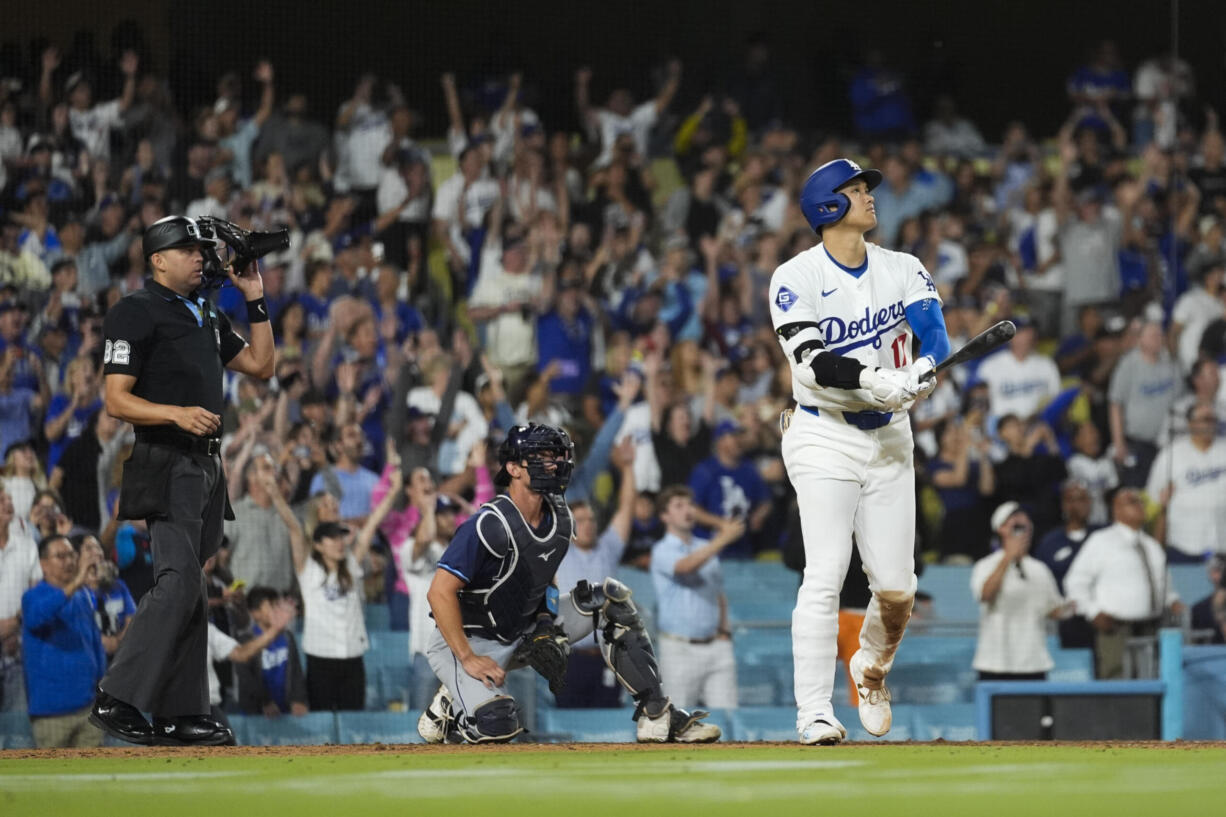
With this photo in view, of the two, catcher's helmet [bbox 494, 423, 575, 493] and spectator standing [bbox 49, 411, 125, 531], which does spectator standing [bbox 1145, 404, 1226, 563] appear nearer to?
catcher's helmet [bbox 494, 423, 575, 493]

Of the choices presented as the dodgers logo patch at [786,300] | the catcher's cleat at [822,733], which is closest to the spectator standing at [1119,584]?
the catcher's cleat at [822,733]

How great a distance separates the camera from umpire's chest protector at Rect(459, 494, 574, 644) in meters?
5.19

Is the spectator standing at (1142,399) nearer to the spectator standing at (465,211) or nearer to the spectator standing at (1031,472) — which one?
the spectator standing at (1031,472)

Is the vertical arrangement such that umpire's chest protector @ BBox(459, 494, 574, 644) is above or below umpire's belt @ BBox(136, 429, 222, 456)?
below

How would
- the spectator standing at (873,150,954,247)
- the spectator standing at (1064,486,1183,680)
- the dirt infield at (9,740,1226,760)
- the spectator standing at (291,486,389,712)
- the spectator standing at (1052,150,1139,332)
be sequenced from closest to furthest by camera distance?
1. the dirt infield at (9,740,1226,760)
2. the spectator standing at (291,486,389,712)
3. the spectator standing at (1064,486,1183,680)
4. the spectator standing at (1052,150,1139,332)
5. the spectator standing at (873,150,954,247)

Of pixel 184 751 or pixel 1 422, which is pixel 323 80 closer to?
pixel 1 422

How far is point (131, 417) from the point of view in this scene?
15.9ft

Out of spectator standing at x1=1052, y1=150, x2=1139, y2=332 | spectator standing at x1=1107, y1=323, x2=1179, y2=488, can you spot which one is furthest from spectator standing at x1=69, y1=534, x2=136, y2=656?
spectator standing at x1=1052, y1=150, x2=1139, y2=332

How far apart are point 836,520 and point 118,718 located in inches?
85.5

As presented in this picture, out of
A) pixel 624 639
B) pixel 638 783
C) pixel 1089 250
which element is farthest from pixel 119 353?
pixel 1089 250

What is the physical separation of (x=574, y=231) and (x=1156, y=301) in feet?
12.8

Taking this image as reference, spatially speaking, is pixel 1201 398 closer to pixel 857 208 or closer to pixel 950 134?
pixel 950 134

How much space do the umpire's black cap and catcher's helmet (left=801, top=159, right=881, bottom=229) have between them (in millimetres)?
1863

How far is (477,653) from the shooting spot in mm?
5297
